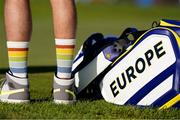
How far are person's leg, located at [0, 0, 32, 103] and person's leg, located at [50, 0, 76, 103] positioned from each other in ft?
0.52

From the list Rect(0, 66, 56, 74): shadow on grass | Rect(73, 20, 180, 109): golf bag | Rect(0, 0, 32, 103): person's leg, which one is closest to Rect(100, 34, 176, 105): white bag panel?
Rect(73, 20, 180, 109): golf bag

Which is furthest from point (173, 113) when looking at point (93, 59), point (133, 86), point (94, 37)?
point (94, 37)

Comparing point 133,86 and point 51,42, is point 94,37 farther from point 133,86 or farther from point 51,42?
point 51,42

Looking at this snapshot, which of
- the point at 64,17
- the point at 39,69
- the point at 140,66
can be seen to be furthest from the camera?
the point at 39,69

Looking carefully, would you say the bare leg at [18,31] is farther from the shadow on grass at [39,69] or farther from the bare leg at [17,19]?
the shadow on grass at [39,69]

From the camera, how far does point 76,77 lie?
408 cm

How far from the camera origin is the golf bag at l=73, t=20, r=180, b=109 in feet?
11.6

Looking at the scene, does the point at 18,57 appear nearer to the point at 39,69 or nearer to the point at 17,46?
the point at 17,46

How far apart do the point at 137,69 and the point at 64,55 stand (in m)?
0.42

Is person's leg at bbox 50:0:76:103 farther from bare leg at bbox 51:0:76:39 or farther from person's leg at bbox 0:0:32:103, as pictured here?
person's leg at bbox 0:0:32:103

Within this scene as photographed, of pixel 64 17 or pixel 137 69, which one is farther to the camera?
pixel 137 69

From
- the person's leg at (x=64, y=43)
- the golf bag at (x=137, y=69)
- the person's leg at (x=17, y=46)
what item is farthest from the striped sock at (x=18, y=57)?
the golf bag at (x=137, y=69)

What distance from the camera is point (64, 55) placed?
359 cm

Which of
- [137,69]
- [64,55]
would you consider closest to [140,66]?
[137,69]
